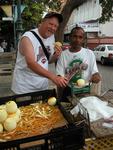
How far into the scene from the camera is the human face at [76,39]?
4.13 metres

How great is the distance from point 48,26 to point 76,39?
0.72 metres

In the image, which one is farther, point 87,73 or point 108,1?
point 108,1

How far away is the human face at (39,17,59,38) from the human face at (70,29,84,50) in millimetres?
572

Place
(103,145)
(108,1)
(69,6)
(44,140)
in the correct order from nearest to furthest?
(44,140) < (103,145) < (69,6) < (108,1)

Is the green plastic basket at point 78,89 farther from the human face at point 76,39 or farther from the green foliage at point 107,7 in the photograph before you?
the green foliage at point 107,7

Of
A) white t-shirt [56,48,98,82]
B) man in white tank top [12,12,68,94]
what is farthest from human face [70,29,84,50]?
man in white tank top [12,12,68,94]

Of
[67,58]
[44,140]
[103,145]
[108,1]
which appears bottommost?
[103,145]

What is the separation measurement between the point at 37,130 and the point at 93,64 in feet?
6.22

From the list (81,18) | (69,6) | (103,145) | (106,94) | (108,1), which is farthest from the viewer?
(81,18)

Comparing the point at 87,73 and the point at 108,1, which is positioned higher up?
the point at 108,1

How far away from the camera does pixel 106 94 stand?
3.80m

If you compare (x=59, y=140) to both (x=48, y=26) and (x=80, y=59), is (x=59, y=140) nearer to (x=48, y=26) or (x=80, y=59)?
(x=48, y=26)

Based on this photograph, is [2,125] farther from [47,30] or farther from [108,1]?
[108,1]

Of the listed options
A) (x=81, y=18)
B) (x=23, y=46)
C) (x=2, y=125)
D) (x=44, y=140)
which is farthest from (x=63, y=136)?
(x=81, y=18)
